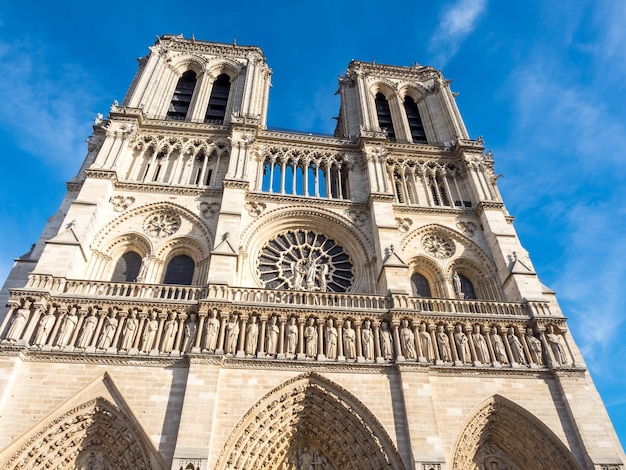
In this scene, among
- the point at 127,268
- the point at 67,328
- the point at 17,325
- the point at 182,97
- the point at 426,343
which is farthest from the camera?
the point at 182,97

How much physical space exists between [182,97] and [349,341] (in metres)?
14.6

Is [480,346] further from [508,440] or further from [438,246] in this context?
[438,246]

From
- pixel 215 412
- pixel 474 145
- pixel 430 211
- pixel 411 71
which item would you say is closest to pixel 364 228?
pixel 430 211

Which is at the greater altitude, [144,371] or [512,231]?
[512,231]

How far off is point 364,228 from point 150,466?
9.21 m

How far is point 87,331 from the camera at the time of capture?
35.1 ft

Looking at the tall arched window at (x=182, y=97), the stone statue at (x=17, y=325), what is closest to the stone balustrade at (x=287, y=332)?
the stone statue at (x=17, y=325)

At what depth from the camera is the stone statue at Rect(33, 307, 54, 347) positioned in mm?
10297

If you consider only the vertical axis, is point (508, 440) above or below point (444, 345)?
below

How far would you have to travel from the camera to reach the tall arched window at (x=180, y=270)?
13586 mm

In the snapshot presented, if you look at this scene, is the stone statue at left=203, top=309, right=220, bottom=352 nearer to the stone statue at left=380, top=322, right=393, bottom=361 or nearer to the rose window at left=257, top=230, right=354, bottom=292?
the rose window at left=257, top=230, right=354, bottom=292

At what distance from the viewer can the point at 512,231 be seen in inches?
593

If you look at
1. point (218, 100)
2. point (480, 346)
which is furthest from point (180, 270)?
point (218, 100)

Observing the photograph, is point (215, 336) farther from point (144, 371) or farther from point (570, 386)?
point (570, 386)
